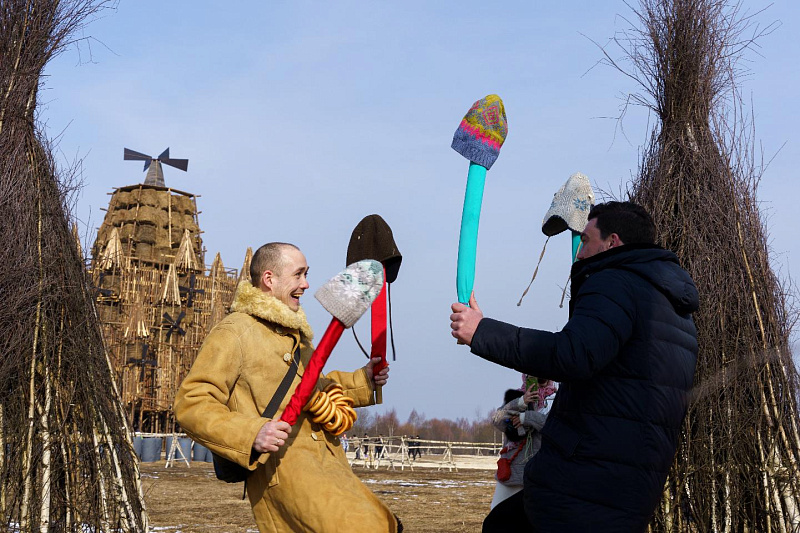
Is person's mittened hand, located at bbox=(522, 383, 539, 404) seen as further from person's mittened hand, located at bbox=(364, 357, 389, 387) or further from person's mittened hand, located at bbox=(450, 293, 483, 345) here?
person's mittened hand, located at bbox=(450, 293, 483, 345)

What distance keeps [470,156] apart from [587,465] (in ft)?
5.06

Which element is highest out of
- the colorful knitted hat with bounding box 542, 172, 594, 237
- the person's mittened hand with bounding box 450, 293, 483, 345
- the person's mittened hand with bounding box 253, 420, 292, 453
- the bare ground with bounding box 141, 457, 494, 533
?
the colorful knitted hat with bounding box 542, 172, 594, 237

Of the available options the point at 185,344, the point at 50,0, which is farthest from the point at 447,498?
the point at 185,344

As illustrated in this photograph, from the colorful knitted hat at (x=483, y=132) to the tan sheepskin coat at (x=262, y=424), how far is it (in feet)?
3.38

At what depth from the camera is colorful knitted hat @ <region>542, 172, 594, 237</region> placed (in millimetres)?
5070

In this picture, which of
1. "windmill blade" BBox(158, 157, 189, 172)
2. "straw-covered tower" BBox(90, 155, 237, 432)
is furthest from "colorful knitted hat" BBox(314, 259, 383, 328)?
"windmill blade" BBox(158, 157, 189, 172)

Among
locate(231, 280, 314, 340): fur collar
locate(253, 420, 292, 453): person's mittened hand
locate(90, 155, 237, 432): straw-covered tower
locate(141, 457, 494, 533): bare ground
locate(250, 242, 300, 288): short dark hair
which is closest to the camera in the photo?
locate(253, 420, 292, 453): person's mittened hand

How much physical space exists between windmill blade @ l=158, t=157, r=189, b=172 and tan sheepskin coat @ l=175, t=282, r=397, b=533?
192ft

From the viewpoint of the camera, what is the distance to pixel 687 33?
20.4 feet

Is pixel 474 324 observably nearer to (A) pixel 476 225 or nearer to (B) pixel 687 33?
(A) pixel 476 225

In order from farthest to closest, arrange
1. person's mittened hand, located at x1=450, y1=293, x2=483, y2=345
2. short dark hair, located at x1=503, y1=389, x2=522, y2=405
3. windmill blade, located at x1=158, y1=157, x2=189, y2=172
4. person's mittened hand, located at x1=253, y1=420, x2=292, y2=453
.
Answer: windmill blade, located at x1=158, y1=157, x2=189, y2=172
short dark hair, located at x1=503, y1=389, x2=522, y2=405
person's mittened hand, located at x1=253, y1=420, x2=292, y2=453
person's mittened hand, located at x1=450, y1=293, x2=483, y2=345

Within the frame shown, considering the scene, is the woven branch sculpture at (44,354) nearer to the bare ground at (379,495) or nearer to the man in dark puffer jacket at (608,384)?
the bare ground at (379,495)

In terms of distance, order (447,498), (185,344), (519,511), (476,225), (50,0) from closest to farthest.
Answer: (519,511) < (476,225) < (50,0) < (447,498) < (185,344)

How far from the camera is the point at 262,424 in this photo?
3072mm
